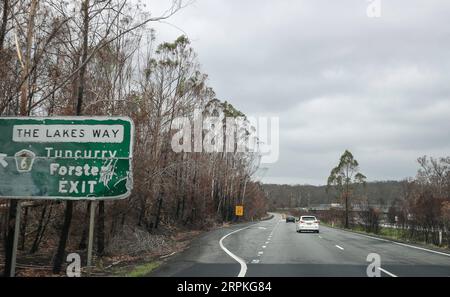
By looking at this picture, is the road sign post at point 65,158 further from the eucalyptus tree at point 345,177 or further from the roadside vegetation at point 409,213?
the eucalyptus tree at point 345,177

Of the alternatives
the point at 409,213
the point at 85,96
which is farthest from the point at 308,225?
the point at 85,96

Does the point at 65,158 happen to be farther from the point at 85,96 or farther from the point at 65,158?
the point at 85,96

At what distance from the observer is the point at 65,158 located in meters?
10.1

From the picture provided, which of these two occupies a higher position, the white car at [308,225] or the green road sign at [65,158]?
the green road sign at [65,158]

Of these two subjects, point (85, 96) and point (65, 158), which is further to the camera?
point (85, 96)

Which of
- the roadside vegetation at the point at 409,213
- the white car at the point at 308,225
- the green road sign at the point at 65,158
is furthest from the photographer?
the white car at the point at 308,225

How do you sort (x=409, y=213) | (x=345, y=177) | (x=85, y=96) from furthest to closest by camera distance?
(x=345, y=177) < (x=409, y=213) < (x=85, y=96)

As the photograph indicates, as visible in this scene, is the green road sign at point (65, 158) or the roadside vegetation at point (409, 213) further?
the roadside vegetation at point (409, 213)

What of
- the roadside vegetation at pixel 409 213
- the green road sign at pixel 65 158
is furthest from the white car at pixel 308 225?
the green road sign at pixel 65 158

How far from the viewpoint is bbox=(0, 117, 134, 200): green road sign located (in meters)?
9.98

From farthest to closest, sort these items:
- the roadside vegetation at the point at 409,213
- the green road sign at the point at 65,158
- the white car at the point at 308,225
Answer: the white car at the point at 308,225 → the roadside vegetation at the point at 409,213 → the green road sign at the point at 65,158

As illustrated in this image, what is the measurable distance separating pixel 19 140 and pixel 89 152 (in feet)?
5.05

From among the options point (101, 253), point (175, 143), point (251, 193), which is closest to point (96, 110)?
point (101, 253)

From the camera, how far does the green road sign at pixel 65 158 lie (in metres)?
9.98
